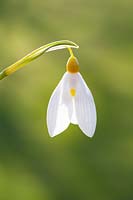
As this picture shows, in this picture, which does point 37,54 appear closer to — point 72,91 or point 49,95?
point 72,91

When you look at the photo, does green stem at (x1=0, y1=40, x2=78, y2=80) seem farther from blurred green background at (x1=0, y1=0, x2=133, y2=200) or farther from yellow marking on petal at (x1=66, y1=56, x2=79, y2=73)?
blurred green background at (x1=0, y1=0, x2=133, y2=200)

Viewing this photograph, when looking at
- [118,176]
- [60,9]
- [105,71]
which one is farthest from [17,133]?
[60,9]

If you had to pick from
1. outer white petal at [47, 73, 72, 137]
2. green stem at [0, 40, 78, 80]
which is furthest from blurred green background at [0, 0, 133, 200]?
green stem at [0, 40, 78, 80]

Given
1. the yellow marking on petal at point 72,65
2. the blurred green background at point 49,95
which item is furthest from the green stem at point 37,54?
the blurred green background at point 49,95

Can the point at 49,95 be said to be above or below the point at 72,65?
below

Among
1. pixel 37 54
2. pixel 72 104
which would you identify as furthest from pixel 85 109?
pixel 37 54

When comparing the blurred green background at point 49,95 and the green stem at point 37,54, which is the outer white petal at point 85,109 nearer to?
the green stem at point 37,54

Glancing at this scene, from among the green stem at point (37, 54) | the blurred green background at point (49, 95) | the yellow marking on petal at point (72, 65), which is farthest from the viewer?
the blurred green background at point (49, 95)
